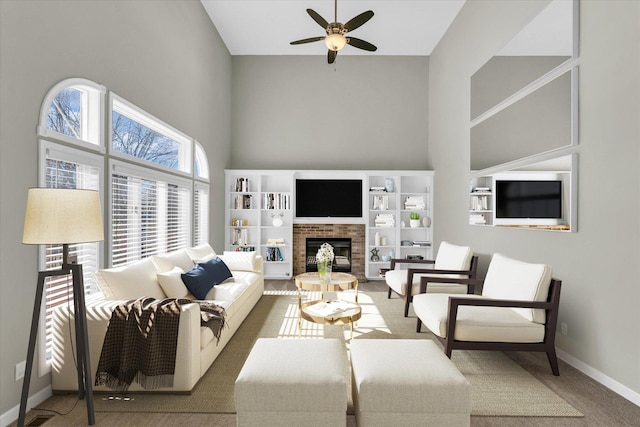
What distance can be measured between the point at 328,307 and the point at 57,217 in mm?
2424

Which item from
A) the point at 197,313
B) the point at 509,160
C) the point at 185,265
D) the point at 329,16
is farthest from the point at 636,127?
the point at 329,16

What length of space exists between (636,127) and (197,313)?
3.49 meters

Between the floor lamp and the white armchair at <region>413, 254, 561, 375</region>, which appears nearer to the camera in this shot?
the floor lamp

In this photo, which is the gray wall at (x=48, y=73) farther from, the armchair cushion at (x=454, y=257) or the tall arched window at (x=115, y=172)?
the armchair cushion at (x=454, y=257)

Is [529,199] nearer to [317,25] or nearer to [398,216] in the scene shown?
[398,216]

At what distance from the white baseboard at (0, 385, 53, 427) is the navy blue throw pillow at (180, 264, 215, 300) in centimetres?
132

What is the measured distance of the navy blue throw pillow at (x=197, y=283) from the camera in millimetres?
3598

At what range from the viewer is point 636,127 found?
8.45 ft

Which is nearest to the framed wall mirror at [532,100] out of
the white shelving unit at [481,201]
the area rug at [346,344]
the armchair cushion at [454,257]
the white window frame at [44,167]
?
the white shelving unit at [481,201]

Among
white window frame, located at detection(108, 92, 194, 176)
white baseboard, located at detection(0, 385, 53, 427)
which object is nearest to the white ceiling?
white window frame, located at detection(108, 92, 194, 176)

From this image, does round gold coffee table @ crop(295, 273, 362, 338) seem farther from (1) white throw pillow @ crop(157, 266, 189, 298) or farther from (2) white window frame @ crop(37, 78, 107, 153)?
(2) white window frame @ crop(37, 78, 107, 153)

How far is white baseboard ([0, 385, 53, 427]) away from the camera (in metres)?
2.20

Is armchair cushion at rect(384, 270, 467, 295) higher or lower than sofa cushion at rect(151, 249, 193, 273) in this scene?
lower

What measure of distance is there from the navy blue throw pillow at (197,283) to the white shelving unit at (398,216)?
12.6 feet
